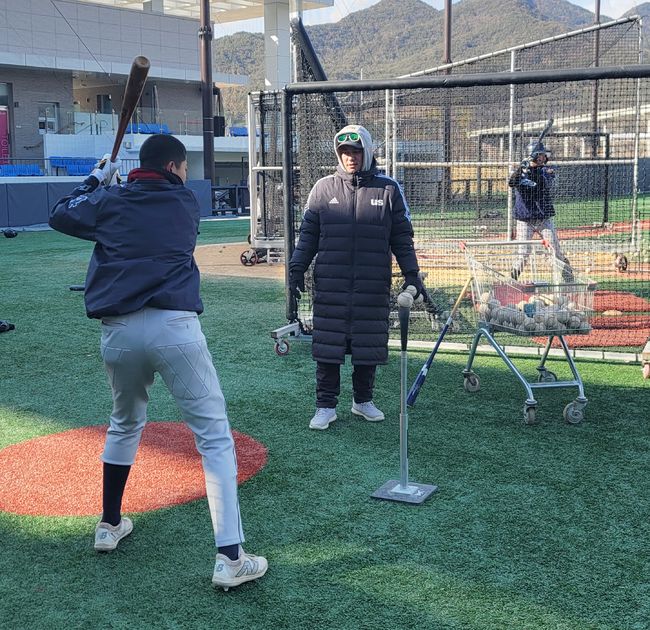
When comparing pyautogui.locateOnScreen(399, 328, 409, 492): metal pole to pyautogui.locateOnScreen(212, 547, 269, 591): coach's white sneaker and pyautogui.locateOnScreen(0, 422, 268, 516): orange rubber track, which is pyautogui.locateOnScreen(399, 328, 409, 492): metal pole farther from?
pyautogui.locateOnScreen(212, 547, 269, 591): coach's white sneaker

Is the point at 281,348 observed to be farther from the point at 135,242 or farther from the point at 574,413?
the point at 135,242

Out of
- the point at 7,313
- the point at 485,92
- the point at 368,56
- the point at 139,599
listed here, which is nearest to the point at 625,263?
the point at 485,92

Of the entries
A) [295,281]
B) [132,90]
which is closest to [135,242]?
[132,90]

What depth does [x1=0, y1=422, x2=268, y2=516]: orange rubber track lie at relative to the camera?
4961 millimetres

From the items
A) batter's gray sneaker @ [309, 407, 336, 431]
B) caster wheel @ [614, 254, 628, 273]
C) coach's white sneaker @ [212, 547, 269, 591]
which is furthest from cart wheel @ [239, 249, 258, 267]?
coach's white sneaker @ [212, 547, 269, 591]

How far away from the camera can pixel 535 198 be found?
1147cm

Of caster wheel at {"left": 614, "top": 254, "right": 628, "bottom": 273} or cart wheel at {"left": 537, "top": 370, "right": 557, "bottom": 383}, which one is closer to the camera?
cart wheel at {"left": 537, "top": 370, "right": 557, "bottom": 383}

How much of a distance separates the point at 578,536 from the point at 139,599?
2.19 m

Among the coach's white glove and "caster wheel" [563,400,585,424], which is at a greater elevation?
the coach's white glove

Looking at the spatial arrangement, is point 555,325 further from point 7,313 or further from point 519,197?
point 7,313

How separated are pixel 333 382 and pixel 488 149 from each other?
1622 centimetres

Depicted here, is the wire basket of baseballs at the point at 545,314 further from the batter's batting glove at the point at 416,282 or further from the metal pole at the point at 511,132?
the metal pole at the point at 511,132

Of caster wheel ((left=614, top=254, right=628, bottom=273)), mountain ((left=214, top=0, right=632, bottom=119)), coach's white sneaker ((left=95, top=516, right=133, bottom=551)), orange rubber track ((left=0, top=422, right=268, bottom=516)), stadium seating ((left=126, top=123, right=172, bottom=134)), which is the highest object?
mountain ((left=214, top=0, right=632, bottom=119))

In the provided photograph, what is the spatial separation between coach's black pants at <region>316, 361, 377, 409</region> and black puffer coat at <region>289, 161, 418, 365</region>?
12cm
